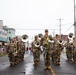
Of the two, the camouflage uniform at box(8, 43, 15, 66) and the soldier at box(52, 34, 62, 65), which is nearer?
the camouflage uniform at box(8, 43, 15, 66)

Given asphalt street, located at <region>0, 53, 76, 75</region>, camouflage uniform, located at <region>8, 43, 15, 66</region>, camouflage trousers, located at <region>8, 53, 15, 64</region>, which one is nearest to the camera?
asphalt street, located at <region>0, 53, 76, 75</region>

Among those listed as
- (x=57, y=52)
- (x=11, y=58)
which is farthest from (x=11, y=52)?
(x=57, y=52)

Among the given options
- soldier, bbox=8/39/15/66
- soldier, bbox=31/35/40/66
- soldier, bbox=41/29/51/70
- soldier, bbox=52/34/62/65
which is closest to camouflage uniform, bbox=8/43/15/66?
soldier, bbox=8/39/15/66

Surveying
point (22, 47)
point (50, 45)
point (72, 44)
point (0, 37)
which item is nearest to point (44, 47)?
point (50, 45)

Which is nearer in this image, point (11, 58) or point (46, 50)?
point (46, 50)

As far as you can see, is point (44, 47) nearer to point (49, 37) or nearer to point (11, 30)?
point (49, 37)

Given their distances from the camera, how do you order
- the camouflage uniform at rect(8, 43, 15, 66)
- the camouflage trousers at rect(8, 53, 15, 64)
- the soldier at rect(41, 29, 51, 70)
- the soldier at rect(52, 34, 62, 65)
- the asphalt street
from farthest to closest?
the soldier at rect(52, 34, 62, 65), the camouflage trousers at rect(8, 53, 15, 64), the camouflage uniform at rect(8, 43, 15, 66), the soldier at rect(41, 29, 51, 70), the asphalt street

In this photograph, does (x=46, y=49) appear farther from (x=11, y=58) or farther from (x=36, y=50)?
(x=11, y=58)

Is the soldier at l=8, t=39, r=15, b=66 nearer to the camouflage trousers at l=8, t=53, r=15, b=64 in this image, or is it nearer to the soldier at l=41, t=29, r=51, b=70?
the camouflage trousers at l=8, t=53, r=15, b=64

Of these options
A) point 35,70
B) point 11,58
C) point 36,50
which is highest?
point 36,50

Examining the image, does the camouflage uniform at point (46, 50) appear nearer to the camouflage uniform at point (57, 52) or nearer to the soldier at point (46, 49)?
the soldier at point (46, 49)

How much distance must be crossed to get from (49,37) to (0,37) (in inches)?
1796

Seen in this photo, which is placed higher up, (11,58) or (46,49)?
(46,49)

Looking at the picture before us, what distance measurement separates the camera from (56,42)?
22.6m
